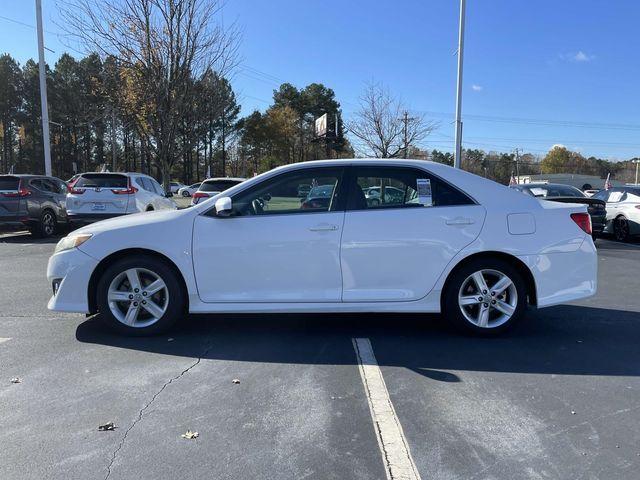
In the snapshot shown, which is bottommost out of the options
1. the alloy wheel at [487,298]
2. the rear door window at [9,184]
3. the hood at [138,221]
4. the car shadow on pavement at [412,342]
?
the car shadow on pavement at [412,342]

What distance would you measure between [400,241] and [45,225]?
11883 millimetres

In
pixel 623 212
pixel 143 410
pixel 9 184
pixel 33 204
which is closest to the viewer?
pixel 143 410

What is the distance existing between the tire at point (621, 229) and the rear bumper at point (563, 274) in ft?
34.4

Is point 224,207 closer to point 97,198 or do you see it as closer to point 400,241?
point 400,241

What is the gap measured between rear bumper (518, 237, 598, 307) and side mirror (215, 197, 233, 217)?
2747mm

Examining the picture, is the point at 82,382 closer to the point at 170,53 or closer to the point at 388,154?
the point at 170,53

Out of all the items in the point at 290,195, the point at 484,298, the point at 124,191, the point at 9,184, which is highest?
the point at 9,184

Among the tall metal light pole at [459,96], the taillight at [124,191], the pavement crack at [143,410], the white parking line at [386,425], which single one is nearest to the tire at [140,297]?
the pavement crack at [143,410]

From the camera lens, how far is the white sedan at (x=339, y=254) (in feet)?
15.4

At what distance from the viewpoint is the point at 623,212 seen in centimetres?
1388

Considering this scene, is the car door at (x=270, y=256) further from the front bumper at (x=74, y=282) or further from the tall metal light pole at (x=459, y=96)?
the tall metal light pole at (x=459, y=96)

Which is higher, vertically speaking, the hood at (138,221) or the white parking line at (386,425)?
the hood at (138,221)

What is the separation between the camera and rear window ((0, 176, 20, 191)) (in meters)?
12.6

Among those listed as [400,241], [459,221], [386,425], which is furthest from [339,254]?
[386,425]
